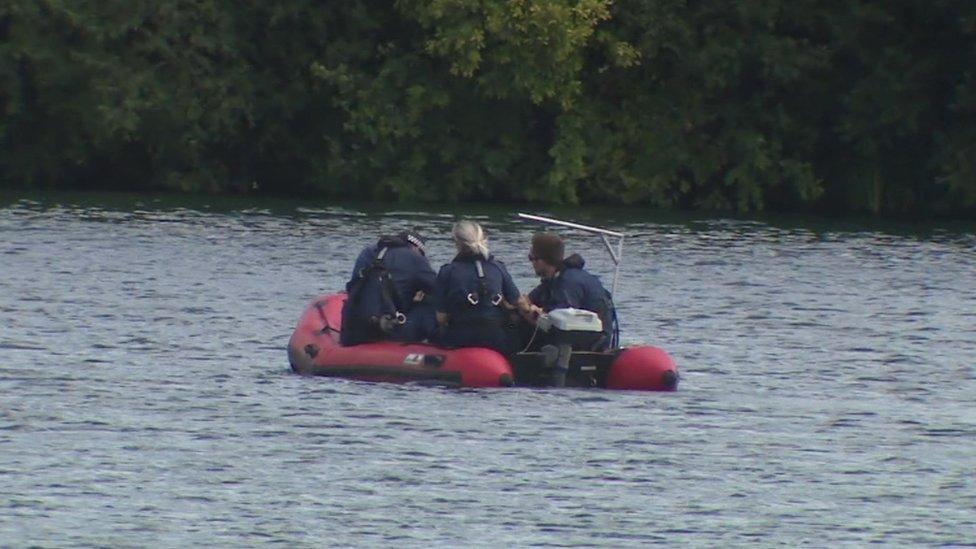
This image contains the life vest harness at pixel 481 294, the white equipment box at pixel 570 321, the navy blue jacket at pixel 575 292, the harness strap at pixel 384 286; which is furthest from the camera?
the harness strap at pixel 384 286

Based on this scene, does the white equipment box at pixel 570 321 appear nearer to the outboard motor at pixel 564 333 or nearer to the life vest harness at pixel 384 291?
the outboard motor at pixel 564 333

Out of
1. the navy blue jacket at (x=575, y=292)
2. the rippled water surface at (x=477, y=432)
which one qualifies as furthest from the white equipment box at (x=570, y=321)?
the rippled water surface at (x=477, y=432)

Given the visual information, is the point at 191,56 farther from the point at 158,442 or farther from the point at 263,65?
the point at 158,442

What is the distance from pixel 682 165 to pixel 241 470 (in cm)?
3499

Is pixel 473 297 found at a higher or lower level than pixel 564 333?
higher

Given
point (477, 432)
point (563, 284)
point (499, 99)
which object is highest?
point (499, 99)

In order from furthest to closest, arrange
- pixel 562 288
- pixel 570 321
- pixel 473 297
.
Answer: pixel 562 288, pixel 473 297, pixel 570 321

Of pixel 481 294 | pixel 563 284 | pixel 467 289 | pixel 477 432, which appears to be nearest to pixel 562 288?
pixel 563 284

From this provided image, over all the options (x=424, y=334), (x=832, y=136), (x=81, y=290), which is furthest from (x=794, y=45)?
(x=424, y=334)

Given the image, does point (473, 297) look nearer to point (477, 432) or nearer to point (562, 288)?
point (562, 288)

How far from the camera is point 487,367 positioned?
1908cm

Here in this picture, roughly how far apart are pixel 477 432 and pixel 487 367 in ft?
Answer: 4.92

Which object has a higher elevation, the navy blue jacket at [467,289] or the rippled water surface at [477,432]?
the navy blue jacket at [467,289]

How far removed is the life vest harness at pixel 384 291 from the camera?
1950cm
